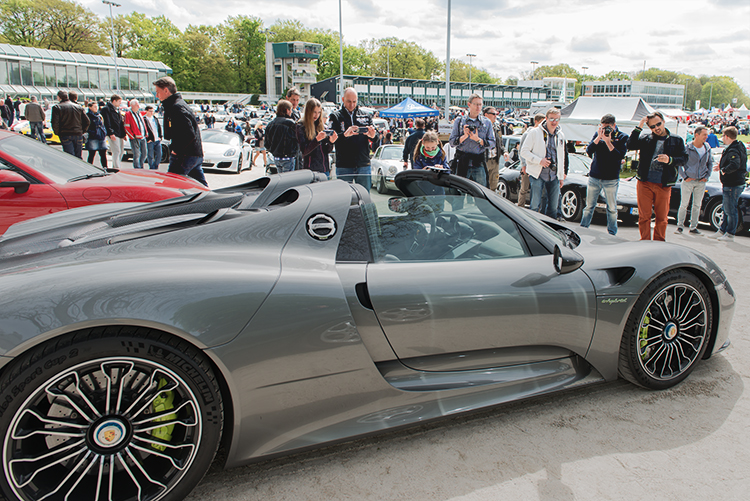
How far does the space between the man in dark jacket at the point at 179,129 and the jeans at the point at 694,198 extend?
286 inches

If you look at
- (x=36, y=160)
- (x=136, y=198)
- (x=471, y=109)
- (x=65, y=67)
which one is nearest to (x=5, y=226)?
(x=36, y=160)

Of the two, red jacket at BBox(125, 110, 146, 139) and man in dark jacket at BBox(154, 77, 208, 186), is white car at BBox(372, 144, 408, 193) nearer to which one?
man in dark jacket at BBox(154, 77, 208, 186)

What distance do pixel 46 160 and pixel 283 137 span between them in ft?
9.23

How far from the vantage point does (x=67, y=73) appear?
175 ft

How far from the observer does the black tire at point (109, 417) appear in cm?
156

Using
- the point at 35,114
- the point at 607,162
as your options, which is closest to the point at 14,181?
the point at 607,162

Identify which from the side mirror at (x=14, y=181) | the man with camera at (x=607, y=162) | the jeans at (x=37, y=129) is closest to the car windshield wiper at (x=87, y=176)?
the side mirror at (x=14, y=181)

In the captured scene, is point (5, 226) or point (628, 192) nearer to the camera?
point (5, 226)

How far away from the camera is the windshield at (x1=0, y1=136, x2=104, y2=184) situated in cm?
467

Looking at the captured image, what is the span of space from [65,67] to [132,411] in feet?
208

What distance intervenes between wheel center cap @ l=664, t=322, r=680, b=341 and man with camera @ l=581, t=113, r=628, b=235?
4406 millimetres

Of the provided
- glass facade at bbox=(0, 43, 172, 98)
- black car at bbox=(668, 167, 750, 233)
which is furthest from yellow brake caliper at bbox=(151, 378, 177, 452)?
glass facade at bbox=(0, 43, 172, 98)

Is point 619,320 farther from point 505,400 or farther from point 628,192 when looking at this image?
point 628,192

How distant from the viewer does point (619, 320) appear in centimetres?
248
